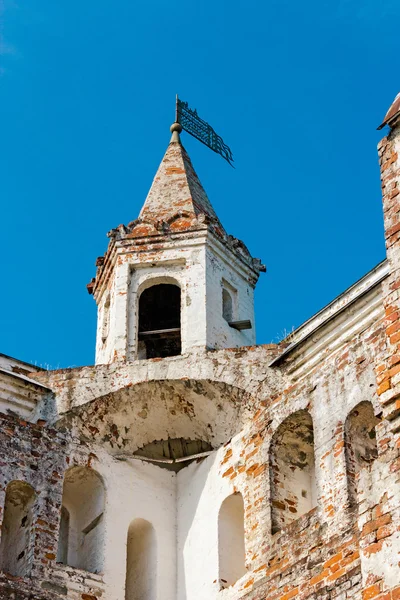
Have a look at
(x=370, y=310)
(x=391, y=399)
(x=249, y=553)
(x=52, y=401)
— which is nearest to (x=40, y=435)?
(x=52, y=401)

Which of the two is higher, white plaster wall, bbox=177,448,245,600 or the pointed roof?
the pointed roof

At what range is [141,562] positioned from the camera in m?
17.1

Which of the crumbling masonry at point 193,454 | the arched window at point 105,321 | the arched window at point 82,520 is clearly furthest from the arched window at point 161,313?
the arched window at point 82,520

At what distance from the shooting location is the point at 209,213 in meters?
21.0

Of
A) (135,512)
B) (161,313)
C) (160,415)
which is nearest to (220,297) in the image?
(161,313)

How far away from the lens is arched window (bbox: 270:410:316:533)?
15.6 m

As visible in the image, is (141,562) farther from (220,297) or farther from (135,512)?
(220,297)

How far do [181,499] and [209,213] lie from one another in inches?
212

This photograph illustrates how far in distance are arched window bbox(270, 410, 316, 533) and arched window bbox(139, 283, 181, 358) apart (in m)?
4.49

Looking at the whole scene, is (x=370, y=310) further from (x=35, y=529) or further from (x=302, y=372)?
(x=35, y=529)

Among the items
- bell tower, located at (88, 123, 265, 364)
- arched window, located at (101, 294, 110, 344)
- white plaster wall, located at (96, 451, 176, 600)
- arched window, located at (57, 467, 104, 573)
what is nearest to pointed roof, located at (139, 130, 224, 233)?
bell tower, located at (88, 123, 265, 364)

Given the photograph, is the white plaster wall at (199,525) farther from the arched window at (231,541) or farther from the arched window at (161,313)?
the arched window at (161,313)

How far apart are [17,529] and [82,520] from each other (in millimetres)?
1030

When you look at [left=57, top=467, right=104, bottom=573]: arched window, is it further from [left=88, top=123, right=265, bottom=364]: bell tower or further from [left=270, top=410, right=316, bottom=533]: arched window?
[left=270, top=410, right=316, bottom=533]: arched window
